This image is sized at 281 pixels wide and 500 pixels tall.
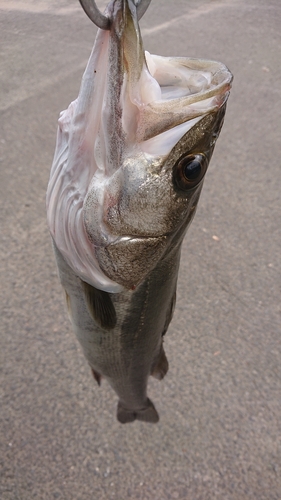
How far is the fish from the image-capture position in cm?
79

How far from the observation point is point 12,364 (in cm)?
217

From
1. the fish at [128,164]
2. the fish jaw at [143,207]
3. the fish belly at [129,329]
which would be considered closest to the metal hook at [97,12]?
the fish at [128,164]

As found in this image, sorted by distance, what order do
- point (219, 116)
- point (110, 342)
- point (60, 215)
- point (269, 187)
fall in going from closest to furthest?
1. point (219, 116)
2. point (60, 215)
3. point (110, 342)
4. point (269, 187)

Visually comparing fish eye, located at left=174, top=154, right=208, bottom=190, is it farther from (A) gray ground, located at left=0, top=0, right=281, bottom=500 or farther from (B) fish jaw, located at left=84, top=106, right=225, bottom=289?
(A) gray ground, located at left=0, top=0, right=281, bottom=500

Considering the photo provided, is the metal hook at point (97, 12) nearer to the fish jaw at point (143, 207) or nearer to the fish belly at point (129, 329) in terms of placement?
the fish jaw at point (143, 207)

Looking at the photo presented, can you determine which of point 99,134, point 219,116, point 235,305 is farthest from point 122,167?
point 235,305

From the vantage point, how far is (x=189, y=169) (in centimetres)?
85

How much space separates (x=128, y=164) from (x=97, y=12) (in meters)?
0.26

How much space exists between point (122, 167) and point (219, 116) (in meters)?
0.20

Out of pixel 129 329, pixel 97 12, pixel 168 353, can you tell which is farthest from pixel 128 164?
pixel 168 353

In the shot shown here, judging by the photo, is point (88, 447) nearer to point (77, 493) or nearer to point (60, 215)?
point (77, 493)

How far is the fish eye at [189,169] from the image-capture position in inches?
33.3

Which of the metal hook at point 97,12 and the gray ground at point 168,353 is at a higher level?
the metal hook at point 97,12

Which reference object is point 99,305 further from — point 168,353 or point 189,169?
point 168,353
